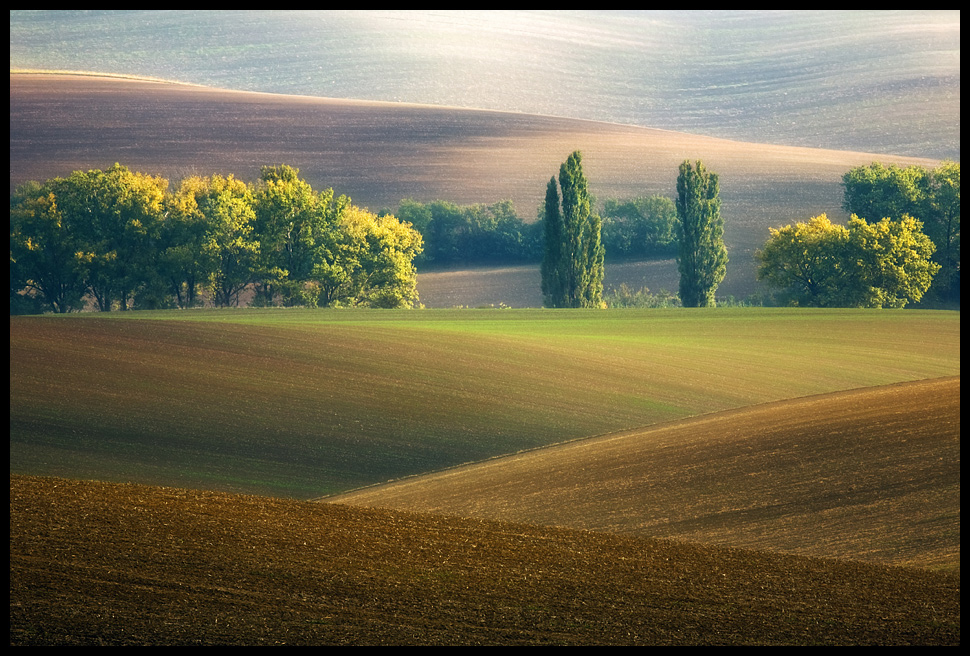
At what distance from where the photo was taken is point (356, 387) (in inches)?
1352

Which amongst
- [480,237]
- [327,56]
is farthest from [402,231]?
[327,56]

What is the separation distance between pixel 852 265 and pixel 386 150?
69913 millimetres

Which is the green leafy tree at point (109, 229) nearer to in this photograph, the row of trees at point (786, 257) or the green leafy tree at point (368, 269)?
the green leafy tree at point (368, 269)

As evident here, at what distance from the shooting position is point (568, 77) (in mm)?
181500

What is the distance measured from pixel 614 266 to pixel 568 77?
85596 millimetres

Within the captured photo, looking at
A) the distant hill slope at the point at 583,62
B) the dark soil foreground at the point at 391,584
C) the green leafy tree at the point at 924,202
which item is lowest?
the dark soil foreground at the point at 391,584

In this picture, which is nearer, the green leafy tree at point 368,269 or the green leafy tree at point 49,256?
the green leafy tree at point 49,256

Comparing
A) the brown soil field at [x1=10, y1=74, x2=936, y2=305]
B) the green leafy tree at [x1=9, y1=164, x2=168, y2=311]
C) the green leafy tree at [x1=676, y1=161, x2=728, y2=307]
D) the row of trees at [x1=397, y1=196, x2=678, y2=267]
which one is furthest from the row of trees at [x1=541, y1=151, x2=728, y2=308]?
the brown soil field at [x1=10, y1=74, x2=936, y2=305]

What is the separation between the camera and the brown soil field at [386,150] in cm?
12206

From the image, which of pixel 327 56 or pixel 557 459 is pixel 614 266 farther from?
pixel 327 56

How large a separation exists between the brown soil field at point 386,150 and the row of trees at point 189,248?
1613 inches

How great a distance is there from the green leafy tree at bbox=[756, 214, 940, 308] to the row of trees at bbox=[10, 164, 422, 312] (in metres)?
25.4

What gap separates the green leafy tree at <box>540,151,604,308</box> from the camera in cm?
7525

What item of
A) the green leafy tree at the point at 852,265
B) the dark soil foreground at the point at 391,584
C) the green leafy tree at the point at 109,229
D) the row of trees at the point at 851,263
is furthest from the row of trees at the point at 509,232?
the dark soil foreground at the point at 391,584
